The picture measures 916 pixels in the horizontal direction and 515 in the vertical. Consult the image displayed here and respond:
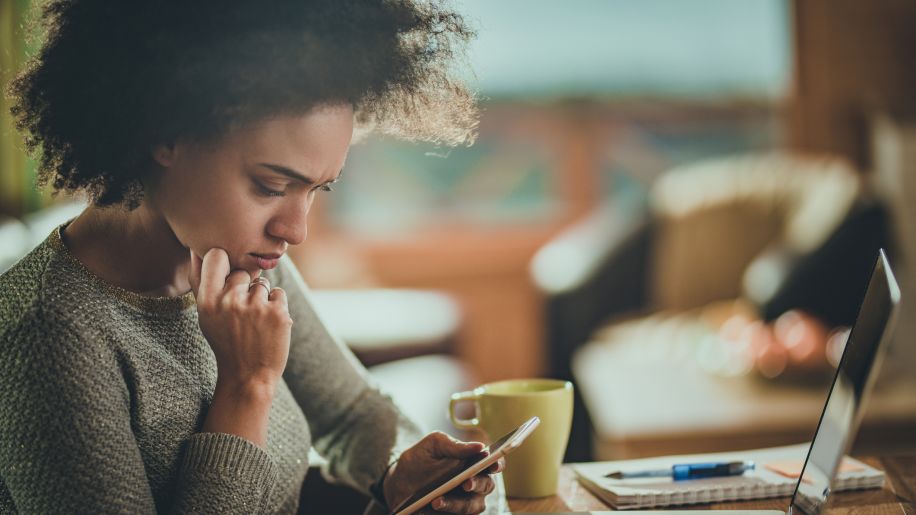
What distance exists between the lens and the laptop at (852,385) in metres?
0.63

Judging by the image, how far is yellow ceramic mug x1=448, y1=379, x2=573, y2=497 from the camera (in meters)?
0.90

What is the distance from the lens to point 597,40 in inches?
154

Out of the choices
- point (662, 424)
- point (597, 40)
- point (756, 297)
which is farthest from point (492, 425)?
point (597, 40)

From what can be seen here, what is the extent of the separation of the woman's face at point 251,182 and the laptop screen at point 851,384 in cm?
44

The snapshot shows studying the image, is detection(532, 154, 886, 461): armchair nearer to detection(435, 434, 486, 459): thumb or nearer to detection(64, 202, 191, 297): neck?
detection(435, 434, 486, 459): thumb

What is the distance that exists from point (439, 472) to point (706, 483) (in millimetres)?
268

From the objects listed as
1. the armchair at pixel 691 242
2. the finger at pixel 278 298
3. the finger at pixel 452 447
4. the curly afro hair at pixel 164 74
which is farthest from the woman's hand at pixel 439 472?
the armchair at pixel 691 242

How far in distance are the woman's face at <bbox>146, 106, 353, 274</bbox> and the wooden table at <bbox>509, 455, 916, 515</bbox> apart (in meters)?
0.37

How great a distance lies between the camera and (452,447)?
845mm

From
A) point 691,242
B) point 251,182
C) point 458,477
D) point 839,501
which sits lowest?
point 691,242

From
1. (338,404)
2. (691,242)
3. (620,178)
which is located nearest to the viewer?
(338,404)

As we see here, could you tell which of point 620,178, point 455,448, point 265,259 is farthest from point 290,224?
point 620,178

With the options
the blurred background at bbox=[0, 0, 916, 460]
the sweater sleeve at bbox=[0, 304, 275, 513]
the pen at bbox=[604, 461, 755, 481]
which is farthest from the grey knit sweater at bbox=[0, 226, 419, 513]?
the blurred background at bbox=[0, 0, 916, 460]

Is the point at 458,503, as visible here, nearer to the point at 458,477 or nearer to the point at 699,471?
the point at 458,477
